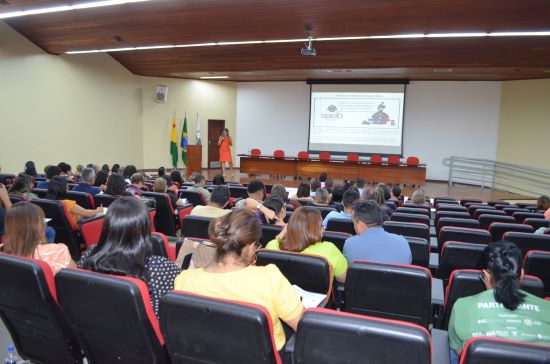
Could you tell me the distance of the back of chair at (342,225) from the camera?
155 inches

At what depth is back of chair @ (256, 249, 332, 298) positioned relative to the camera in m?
2.22

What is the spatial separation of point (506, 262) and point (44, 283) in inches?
79.3

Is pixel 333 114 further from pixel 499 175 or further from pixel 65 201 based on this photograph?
pixel 65 201

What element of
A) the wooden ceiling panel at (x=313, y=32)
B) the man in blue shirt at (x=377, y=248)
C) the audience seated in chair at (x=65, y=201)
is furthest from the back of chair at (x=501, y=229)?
the audience seated in chair at (x=65, y=201)

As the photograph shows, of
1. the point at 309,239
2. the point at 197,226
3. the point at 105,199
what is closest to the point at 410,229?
the point at 309,239

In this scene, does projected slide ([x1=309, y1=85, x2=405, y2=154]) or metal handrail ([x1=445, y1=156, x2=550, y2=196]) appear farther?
projected slide ([x1=309, y1=85, x2=405, y2=154])

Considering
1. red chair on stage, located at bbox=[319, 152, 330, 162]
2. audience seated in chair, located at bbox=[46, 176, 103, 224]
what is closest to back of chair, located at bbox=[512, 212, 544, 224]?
audience seated in chair, located at bbox=[46, 176, 103, 224]

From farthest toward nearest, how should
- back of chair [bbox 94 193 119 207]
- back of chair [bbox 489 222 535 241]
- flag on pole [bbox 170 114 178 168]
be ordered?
1. flag on pole [bbox 170 114 178 168]
2. back of chair [bbox 94 193 119 207]
3. back of chair [bbox 489 222 535 241]

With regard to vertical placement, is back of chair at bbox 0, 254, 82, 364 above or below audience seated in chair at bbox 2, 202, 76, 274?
below

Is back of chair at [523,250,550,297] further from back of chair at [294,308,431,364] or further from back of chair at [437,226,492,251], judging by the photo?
back of chair at [294,308,431,364]

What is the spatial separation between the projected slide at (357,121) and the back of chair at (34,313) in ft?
42.4

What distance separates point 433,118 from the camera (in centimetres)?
1363

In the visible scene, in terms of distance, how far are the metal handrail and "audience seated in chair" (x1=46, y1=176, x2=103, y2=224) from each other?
11052mm

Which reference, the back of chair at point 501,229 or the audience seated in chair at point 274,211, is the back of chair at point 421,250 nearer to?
the audience seated in chair at point 274,211
